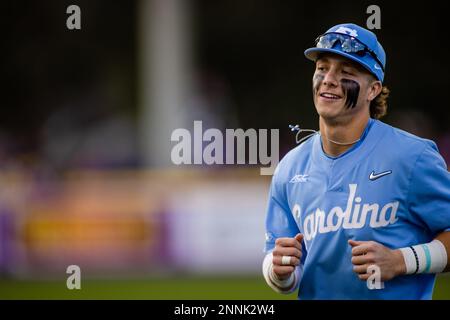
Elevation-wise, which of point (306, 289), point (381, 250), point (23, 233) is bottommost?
point (23, 233)

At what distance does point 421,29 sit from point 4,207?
11615 mm

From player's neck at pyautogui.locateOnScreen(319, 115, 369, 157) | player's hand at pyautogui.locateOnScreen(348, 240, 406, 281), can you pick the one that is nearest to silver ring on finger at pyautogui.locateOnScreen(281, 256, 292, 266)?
player's hand at pyautogui.locateOnScreen(348, 240, 406, 281)

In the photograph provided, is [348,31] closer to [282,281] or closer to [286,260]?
[286,260]

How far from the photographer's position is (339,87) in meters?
4.23

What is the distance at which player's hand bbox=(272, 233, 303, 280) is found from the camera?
4180mm

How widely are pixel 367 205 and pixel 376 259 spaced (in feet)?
1.02

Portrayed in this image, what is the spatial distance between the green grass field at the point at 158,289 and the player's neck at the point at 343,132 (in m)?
5.08

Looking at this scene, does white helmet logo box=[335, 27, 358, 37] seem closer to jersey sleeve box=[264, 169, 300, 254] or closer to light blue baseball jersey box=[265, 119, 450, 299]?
light blue baseball jersey box=[265, 119, 450, 299]

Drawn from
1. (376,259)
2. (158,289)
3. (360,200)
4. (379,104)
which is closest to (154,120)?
(158,289)

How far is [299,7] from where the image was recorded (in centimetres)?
2480

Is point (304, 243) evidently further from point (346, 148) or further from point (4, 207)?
point (4, 207)

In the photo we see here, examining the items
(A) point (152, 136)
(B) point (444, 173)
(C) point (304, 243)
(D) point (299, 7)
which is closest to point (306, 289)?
(C) point (304, 243)

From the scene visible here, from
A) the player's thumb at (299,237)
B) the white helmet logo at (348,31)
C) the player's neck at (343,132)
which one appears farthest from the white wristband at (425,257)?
the white helmet logo at (348,31)

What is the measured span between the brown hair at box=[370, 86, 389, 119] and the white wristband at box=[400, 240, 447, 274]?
0.73 metres
